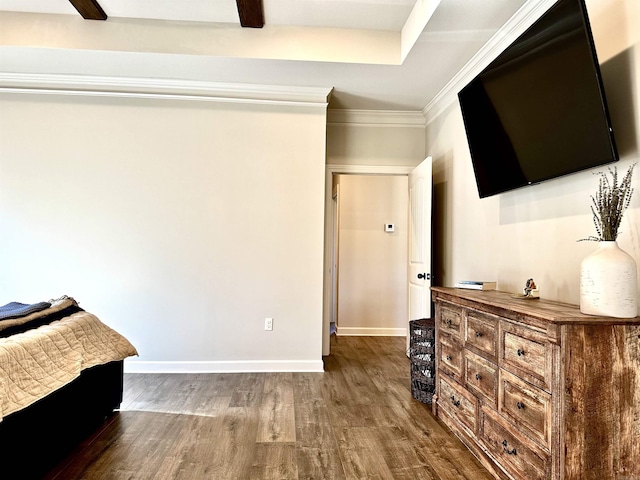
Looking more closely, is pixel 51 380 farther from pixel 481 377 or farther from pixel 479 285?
pixel 479 285

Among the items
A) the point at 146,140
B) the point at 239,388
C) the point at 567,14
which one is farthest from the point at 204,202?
the point at 567,14

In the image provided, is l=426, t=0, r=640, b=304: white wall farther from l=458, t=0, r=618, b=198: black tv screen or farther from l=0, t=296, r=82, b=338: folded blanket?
l=0, t=296, r=82, b=338: folded blanket

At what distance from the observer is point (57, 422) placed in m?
2.11

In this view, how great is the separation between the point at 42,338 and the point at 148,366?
6.17 feet

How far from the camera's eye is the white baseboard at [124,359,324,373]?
3.74m

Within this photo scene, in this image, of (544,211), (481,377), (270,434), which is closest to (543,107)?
(544,211)

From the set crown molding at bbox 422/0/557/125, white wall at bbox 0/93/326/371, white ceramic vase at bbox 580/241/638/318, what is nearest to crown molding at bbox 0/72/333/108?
white wall at bbox 0/93/326/371

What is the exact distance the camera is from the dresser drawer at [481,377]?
6.92ft

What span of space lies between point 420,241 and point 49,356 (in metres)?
3.10

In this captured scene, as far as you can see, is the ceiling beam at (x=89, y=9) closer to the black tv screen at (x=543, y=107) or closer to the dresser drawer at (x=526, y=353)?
the black tv screen at (x=543, y=107)

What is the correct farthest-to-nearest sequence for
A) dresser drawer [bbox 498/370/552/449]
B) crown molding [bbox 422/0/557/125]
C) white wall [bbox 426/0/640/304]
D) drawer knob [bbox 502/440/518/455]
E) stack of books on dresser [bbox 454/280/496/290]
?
stack of books on dresser [bbox 454/280/496/290] < crown molding [bbox 422/0/557/125] < drawer knob [bbox 502/440/518/455] < white wall [bbox 426/0/640/304] < dresser drawer [bbox 498/370/552/449]

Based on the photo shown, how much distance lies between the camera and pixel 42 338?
2004mm

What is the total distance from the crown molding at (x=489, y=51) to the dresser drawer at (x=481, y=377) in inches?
78.7

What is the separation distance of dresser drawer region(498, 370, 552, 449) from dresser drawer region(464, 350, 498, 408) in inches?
2.5
